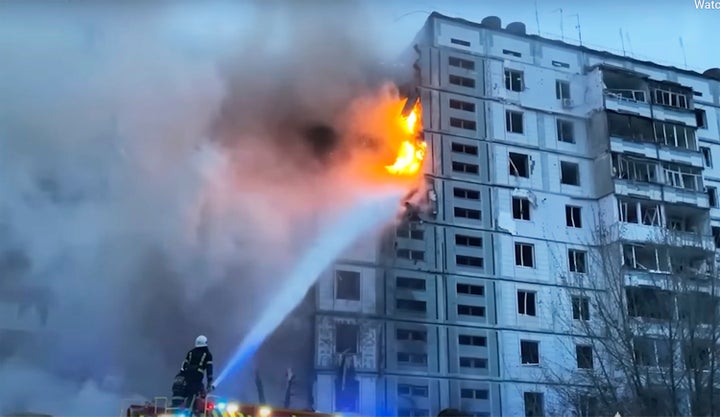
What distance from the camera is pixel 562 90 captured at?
36656 mm

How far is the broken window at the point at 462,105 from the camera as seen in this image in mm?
33559

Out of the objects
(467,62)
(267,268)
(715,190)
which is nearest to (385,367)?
(267,268)

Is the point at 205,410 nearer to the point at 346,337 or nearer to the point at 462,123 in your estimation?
the point at 346,337

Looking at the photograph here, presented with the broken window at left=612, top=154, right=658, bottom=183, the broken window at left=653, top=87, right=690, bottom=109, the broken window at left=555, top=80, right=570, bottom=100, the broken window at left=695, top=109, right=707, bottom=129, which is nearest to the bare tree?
the broken window at left=612, top=154, right=658, bottom=183

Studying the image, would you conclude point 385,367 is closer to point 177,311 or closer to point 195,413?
point 177,311

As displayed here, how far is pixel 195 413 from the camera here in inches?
464

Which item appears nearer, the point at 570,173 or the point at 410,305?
the point at 410,305

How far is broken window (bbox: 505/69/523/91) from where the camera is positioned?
35.3 m

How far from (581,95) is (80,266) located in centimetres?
2500

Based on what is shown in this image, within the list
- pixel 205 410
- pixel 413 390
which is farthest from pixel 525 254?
pixel 205 410

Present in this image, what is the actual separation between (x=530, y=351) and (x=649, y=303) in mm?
6461

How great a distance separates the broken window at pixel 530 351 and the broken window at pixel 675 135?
1281cm

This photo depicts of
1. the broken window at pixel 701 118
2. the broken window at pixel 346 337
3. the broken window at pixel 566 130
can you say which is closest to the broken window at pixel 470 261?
the broken window at pixel 346 337

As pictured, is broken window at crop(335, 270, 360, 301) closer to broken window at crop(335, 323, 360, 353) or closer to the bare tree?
broken window at crop(335, 323, 360, 353)
